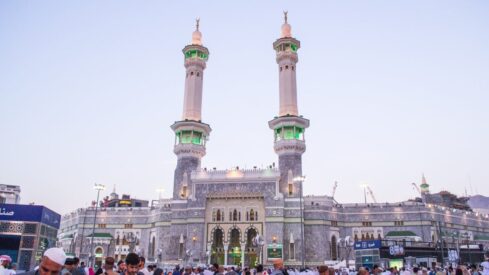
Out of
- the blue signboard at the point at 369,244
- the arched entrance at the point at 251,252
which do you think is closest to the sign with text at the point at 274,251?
the arched entrance at the point at 251,252

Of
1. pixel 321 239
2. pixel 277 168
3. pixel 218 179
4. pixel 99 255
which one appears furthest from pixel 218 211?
pixel 99 255

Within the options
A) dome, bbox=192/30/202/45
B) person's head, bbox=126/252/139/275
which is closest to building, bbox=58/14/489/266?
dome, bbox=192/30/202/45

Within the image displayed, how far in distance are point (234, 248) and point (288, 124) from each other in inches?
792

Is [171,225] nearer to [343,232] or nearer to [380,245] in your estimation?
[343,232]

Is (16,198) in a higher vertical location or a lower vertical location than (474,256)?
higher

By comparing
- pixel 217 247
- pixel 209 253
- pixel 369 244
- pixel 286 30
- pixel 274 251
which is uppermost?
pixel 286 30

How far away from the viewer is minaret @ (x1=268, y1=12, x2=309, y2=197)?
60.1m

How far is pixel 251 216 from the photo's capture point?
5716 cm

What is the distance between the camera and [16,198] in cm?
10994

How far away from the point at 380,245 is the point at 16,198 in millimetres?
105210

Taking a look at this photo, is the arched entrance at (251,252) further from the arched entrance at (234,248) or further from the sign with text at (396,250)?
the sign with text at (396,250)

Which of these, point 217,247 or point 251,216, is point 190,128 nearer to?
point 251,216

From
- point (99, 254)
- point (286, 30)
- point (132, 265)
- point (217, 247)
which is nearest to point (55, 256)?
point (132, 265)

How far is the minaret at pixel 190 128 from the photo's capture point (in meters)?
63.0
